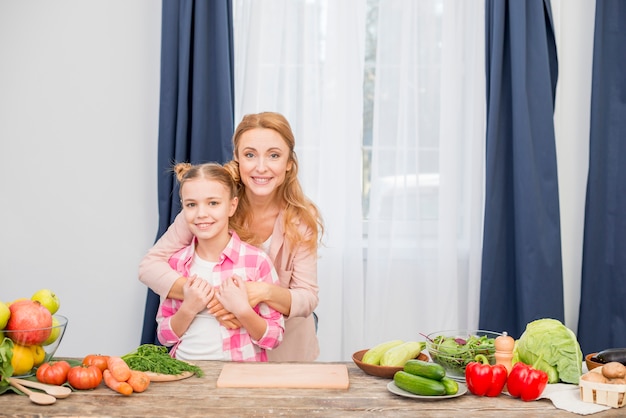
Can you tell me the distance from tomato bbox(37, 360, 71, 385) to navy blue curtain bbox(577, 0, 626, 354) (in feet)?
9.18

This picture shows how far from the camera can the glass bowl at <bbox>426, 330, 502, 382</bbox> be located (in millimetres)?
1919

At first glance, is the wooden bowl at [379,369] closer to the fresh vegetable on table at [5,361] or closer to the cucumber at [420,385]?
the cucumber at [420,385]

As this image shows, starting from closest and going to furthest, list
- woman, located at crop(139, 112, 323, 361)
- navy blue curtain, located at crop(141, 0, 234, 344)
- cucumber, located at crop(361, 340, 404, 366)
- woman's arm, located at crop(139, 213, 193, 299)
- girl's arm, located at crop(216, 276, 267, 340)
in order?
cucumber, located at crop(361, 340, 404, 366) < girl's arm, located at crop(216, 276, 267, 340) < woman's arm, located at crop(139, 213, 193, 299) < woman, located at crop(139, 112, 323, 361) < navy blue curtain, located at crop(141, 0, 234, 344)

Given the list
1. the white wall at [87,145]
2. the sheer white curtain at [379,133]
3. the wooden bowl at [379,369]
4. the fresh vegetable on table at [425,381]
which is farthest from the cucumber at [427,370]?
the white wall at [87,145]

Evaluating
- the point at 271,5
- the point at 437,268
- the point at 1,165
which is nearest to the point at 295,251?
the point at 437,268

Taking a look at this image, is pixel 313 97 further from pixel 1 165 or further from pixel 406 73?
pixel 1 165

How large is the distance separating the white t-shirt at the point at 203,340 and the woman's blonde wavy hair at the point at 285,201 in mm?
346

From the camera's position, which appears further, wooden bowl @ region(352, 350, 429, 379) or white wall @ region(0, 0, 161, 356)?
white wall @ region(0, 0, 161, 356)

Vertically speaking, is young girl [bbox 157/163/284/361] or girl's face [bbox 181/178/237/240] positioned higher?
girl's face [bbox 181/178/237/240]

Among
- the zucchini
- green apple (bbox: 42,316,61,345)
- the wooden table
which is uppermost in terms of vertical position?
green apple (bbox: 42,316,61,345)

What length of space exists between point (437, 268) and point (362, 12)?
4.38ft

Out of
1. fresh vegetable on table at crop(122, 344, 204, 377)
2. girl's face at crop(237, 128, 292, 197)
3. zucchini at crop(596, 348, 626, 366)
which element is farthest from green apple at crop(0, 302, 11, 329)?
zucchini at crop(596, 348, 626, 366)

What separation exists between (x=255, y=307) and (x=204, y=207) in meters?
0.37

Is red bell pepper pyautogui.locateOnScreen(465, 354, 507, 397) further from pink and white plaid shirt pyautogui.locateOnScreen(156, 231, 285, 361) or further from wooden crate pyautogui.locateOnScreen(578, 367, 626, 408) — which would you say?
pink and white plaid shirt pyautogui.locateOnScreen(156, 231, 285, 361)
